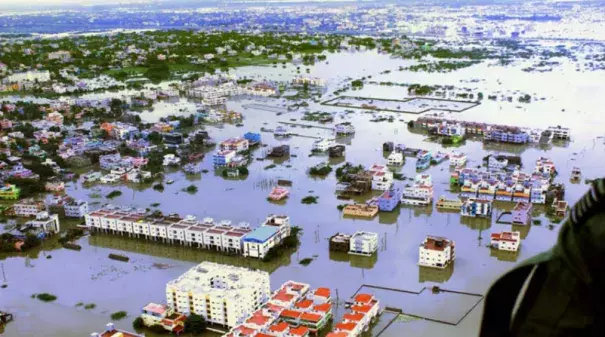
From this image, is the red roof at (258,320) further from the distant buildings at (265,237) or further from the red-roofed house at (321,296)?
the distant buildings at (265,237)

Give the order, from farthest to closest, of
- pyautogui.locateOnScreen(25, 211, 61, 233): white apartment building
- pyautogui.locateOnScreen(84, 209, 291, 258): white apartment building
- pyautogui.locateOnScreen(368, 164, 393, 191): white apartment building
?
pyautogui.locateOnScreen(368, 164, 393, 191): white apartment building
pyautogui.locateOnScreen(25, 211, 61, 233): white apartment building
pyautogui.locateOnScreen(84, 209, 291, 258): white apartment building

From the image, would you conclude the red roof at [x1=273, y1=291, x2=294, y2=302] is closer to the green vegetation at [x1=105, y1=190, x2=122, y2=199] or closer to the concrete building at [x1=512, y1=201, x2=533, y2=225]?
the concrete building at [x1=512, y1=201, x2=533, y2=225]

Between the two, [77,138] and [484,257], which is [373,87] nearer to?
[77,138]

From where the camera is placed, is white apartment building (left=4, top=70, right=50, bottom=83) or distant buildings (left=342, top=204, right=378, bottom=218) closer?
distant buildings (left=342, top=204, right=378, bottom=218)

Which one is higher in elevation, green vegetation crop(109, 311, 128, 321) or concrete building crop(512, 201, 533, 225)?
concrete building crop(512, 201, 533, 225)

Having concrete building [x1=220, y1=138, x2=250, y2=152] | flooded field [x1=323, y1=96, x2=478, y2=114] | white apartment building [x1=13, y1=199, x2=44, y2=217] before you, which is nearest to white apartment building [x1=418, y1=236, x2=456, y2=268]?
white apartment building [x1=13, y1=199, x2=44, y2=217]

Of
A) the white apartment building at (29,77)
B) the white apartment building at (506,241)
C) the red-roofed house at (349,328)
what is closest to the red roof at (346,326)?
the red-roofed house at (349,328)

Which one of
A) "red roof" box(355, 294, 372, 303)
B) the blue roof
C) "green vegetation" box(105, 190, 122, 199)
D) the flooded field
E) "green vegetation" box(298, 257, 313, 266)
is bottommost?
"green vegetation" box(105, 190, 122, 199)
